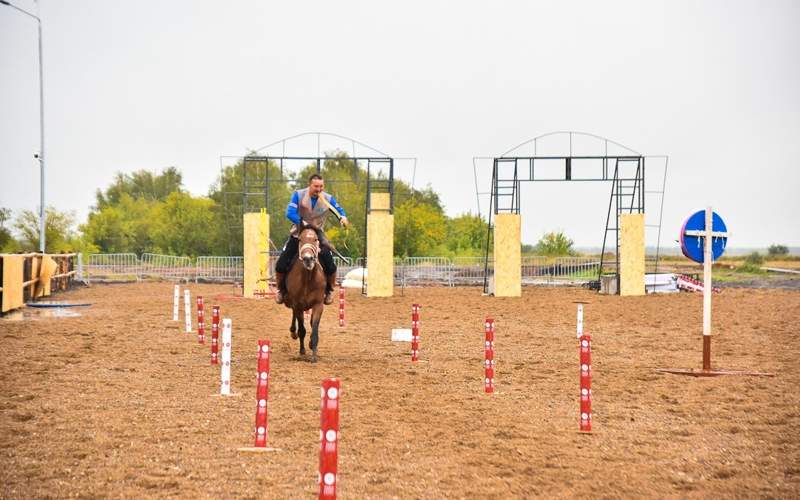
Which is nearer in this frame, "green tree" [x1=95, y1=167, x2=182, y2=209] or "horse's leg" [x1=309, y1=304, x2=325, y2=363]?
"horse's leg" [x1=309, y1=304, x2=325, y2=363]

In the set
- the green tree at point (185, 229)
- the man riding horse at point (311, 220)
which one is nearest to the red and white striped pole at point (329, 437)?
the man riding horse at point (311, 220)

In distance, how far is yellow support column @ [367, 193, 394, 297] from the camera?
132 ft

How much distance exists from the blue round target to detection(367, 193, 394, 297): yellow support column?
81.1 ft

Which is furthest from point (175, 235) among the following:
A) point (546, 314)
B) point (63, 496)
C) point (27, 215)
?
point (63, 496)

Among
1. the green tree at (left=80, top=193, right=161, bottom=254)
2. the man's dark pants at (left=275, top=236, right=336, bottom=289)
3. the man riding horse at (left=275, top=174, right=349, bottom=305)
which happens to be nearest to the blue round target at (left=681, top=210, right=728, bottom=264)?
the man riding horse at (left=275, top=174, right=349, bottom=305)

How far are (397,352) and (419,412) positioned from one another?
7.22m

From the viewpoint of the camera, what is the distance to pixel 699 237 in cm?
1568

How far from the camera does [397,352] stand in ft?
64.4

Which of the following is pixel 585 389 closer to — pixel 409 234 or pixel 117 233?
pixel 409 234

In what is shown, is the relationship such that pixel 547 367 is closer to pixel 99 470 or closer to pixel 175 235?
pixel 99 470

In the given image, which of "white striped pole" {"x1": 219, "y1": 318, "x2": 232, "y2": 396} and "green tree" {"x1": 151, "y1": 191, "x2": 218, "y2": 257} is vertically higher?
"green tree" {"x1": 151, "y1": 191, "x2": 218, "y2": 257}

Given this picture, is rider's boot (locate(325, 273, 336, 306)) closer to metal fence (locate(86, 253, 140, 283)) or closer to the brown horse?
the brown horse

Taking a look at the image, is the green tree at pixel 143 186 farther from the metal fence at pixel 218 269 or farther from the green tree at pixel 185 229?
the metal fence at pixel 218 269

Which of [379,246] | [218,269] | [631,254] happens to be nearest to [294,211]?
[379,246]
